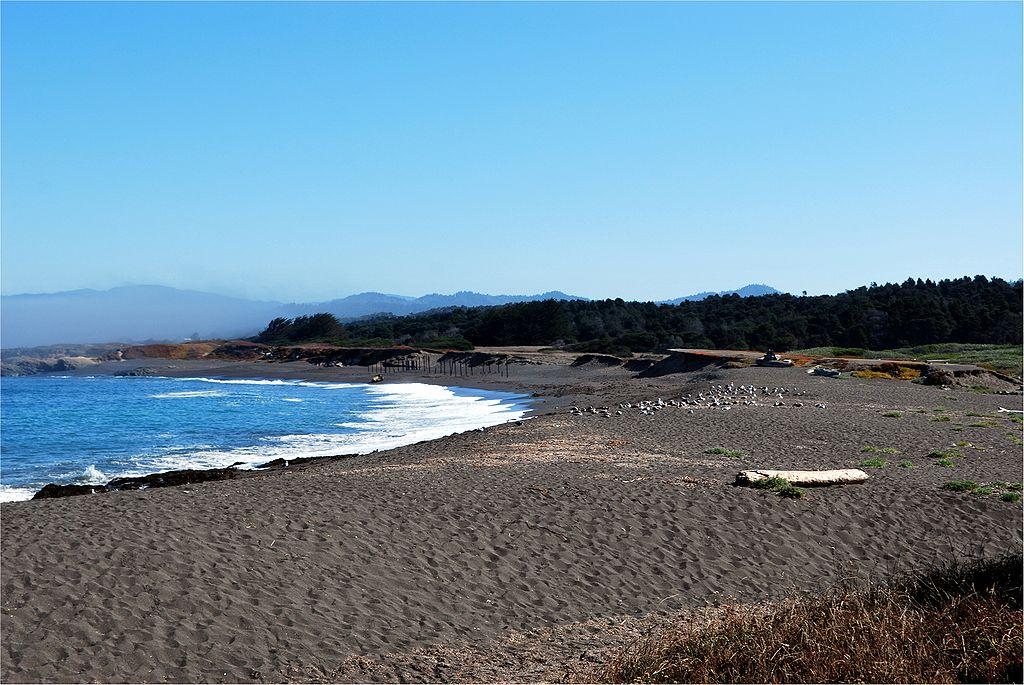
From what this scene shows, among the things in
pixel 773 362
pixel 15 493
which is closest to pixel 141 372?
pixel 773 362

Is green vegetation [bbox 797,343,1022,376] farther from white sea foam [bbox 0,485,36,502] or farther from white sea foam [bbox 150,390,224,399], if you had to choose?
white sea foam [bbox 150,390,224,399]

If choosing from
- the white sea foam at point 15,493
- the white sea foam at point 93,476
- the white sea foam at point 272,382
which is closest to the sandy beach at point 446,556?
the white sea foam at point 15,493

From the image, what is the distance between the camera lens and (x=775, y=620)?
6098 mm

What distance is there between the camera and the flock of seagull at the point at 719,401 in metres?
26.0

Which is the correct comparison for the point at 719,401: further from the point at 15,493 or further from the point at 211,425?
the point at 15,493

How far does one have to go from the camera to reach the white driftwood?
13.3 meters

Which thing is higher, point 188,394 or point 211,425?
point 188,394

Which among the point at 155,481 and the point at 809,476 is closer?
the point at 809,476

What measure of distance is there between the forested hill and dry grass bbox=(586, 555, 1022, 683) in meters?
61.5

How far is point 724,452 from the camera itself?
55.8 ft

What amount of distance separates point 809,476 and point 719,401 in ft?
46.5

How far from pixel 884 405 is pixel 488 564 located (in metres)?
20.9

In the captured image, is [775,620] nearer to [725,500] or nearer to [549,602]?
[549,602]

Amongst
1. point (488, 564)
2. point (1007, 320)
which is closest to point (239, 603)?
point (488, 564)
